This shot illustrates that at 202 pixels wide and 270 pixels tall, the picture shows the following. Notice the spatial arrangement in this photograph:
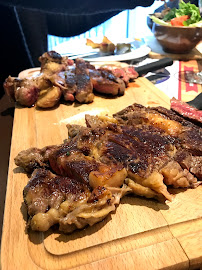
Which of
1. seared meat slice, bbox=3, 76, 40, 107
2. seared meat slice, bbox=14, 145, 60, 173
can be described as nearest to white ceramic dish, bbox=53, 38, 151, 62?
seared meat slice, bbox=3, 76, 40, 107

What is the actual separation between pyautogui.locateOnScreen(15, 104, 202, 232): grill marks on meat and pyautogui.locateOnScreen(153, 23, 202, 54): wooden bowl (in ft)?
8.11

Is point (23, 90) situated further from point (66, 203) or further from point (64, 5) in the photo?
point (66, 203)

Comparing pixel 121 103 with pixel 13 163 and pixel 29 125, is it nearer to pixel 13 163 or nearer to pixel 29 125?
pixel 29 125

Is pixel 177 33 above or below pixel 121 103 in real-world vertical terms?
above

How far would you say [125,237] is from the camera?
1.40 m

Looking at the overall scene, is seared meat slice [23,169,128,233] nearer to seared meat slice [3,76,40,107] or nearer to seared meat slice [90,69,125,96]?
seared meat slice [3,76,40,107]

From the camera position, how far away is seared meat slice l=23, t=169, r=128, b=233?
1.37 meters

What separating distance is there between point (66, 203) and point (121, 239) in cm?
37

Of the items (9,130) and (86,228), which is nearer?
(86,228)

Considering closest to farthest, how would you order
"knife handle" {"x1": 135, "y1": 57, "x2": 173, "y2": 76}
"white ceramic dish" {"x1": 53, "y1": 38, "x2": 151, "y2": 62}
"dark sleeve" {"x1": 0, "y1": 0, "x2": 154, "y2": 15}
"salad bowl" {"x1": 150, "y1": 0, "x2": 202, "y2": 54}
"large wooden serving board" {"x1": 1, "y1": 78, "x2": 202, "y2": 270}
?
"large wooden serving board" {"x1": 1, "y1": 78, "x2": 202, "y2": 270}
"dark sleeve" {"x1": 0, "y1": 0, "x2": 154, "y2": 15}
"knife handle" {"x1": 135, "y1": 57, "x2": 173, "y2": 76}
"white ceramic dish" {"x1": 53, "y1": 38, "x2": 151, "y2": 62}
"salad bowl" {"x1": 150, "y1": 0, "x2": 202, "y2": 54}

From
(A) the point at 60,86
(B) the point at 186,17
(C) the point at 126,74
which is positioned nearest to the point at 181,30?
(B) the point at 186,17

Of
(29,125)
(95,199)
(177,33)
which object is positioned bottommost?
(29,125)

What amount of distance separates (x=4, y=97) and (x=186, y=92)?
97.1 inches

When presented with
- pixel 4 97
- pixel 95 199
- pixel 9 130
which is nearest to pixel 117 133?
pixel 95 199
